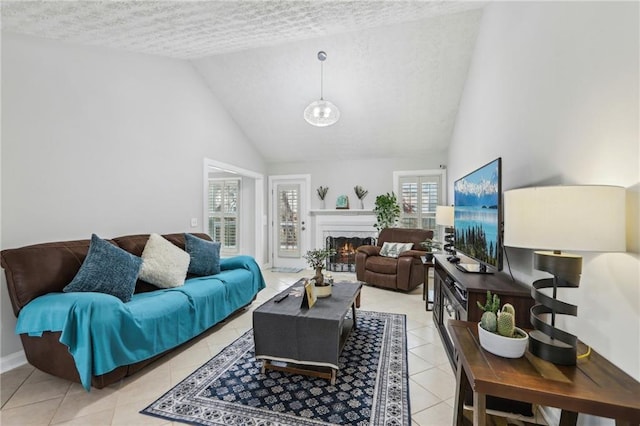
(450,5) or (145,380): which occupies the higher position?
(450,5)

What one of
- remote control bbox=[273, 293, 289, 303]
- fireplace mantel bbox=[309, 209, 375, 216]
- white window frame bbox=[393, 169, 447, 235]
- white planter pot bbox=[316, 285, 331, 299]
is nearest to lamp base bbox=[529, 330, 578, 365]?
white planter pot bbox=[316, 285, 331, 299]

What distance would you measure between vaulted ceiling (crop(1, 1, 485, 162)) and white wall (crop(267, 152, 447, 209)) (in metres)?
0.16

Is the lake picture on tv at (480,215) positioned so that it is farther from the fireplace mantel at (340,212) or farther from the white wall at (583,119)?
the fireplace mantel at (340,212)

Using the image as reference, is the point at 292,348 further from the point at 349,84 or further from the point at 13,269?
the point at 349,84

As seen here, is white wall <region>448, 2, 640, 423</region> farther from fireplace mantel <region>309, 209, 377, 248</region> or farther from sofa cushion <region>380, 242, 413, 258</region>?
fireplace mantel <region>309, 209, 377, 248</region>

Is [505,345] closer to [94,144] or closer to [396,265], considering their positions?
[396,265]

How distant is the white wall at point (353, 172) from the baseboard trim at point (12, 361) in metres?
4.56

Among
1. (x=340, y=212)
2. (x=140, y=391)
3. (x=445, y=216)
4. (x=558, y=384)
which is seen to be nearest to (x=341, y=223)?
(x=340, y=212)

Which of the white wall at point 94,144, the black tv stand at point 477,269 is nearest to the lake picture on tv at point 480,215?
the black tv stand at point 477,269

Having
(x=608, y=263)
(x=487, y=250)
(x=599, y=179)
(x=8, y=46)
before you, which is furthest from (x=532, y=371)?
(x=8, y=46)

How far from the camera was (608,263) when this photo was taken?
4.24 ft

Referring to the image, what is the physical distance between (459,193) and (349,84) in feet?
7.40

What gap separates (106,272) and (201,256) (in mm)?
1062

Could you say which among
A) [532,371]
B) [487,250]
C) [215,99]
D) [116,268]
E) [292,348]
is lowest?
[292,348]
